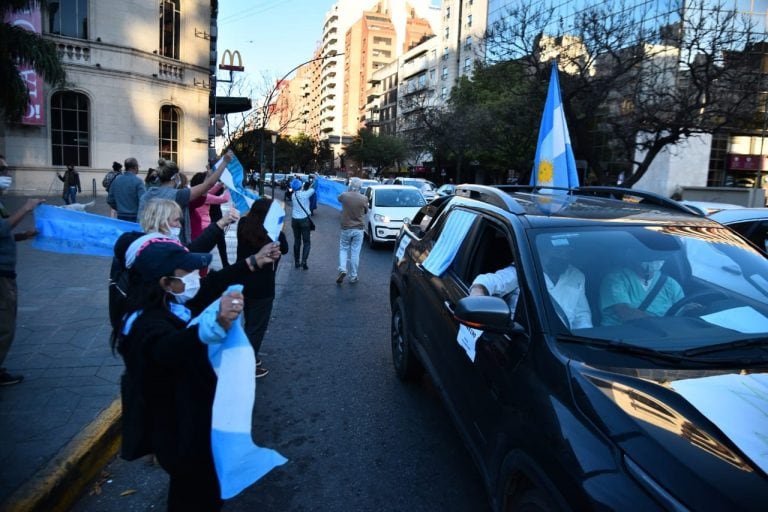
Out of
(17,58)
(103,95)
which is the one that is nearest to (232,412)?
(17,58)

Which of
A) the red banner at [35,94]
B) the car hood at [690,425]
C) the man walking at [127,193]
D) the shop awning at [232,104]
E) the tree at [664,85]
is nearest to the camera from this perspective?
the car hood at [690,425]

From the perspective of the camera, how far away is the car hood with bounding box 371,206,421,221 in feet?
45.8

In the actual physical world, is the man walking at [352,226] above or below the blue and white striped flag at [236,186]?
below

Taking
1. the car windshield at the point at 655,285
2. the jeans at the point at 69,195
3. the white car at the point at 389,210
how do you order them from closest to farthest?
the car windshield at the point at 655,285 → the white car at the point at 389,210 → the jeans at the point at 69,195

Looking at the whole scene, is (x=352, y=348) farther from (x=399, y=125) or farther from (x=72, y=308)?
(x=399, y=125)

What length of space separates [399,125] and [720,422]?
68589 millimetres

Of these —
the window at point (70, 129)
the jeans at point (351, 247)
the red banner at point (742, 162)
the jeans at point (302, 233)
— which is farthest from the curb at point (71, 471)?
the red banner at point (742, 162)

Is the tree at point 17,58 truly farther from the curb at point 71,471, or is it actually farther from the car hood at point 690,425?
the car hood at point 690,425

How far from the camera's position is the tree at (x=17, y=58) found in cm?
1174

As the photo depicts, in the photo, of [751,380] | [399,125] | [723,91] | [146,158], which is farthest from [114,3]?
[399,125]

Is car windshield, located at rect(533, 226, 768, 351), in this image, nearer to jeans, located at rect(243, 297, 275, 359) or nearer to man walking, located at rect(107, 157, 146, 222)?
jeans, located at rect(243, 297, 275, 359)

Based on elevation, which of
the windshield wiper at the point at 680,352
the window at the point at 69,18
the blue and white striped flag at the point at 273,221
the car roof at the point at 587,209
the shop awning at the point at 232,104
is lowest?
the windshield wiper at the point at 680,352

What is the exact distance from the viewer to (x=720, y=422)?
5.98ft

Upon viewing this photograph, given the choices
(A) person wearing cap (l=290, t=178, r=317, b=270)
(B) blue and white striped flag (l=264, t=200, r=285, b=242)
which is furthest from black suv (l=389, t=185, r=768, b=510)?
(A) person wearing cap (l=290, t=178, r=317, b=270)
